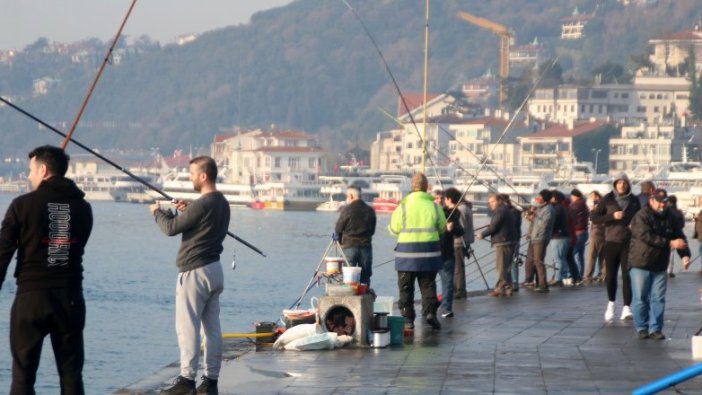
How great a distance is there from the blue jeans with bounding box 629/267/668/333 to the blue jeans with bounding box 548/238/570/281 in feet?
24.0

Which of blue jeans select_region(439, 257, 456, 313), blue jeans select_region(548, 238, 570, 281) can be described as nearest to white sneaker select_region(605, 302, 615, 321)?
blue jeans select_region(439, 257, 456, 313)

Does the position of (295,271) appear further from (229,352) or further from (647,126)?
(647,126)

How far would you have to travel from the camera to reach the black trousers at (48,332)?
7.67 metres

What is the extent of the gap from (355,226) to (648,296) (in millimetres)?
3535

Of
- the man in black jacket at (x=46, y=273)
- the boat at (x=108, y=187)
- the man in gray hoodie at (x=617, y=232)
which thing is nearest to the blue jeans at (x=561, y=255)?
the man in gray hoodie at (x=617, y=232)

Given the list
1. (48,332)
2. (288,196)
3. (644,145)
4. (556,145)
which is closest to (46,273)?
(48,332)

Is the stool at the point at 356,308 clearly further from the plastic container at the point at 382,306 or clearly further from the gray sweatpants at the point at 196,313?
the gray sweatpants at the point at 196,313

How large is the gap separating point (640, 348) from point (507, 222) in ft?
21.7

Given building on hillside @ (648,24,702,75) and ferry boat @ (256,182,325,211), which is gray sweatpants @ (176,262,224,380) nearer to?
ferry boat @ (256,182,325,211)

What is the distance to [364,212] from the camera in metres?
15.8

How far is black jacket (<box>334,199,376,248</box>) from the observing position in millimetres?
15719

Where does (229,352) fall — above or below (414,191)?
below

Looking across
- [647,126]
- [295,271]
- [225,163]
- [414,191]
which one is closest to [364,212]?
[414,191]

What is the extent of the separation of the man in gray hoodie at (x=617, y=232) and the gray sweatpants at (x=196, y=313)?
5802mm
